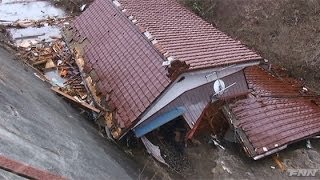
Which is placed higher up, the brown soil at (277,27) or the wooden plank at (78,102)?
the wooden plank at (78,102)

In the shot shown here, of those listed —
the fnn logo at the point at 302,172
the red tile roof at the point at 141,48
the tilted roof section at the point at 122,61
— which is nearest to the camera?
the tilted roof section at the point at 122,61

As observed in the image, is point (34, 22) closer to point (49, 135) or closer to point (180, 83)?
point (180, 83)

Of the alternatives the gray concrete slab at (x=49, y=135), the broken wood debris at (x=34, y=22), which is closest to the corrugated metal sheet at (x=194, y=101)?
the gray concrete slab at (x=49, y=135)

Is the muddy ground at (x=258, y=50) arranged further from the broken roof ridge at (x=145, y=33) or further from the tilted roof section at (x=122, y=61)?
the broken roof ridge at (x=145, y=33)

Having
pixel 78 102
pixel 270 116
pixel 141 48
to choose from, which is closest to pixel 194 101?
pixel 141 48

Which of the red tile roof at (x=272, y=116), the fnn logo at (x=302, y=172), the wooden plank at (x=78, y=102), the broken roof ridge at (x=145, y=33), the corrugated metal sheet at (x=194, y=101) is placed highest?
the broken roof ridge at (x=145, y=33)

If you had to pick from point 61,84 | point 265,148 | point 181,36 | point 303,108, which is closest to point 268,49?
point 303,108

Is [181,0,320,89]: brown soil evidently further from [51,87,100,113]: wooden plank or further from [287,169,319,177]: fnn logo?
[51,87,100,113]: wooden plank
